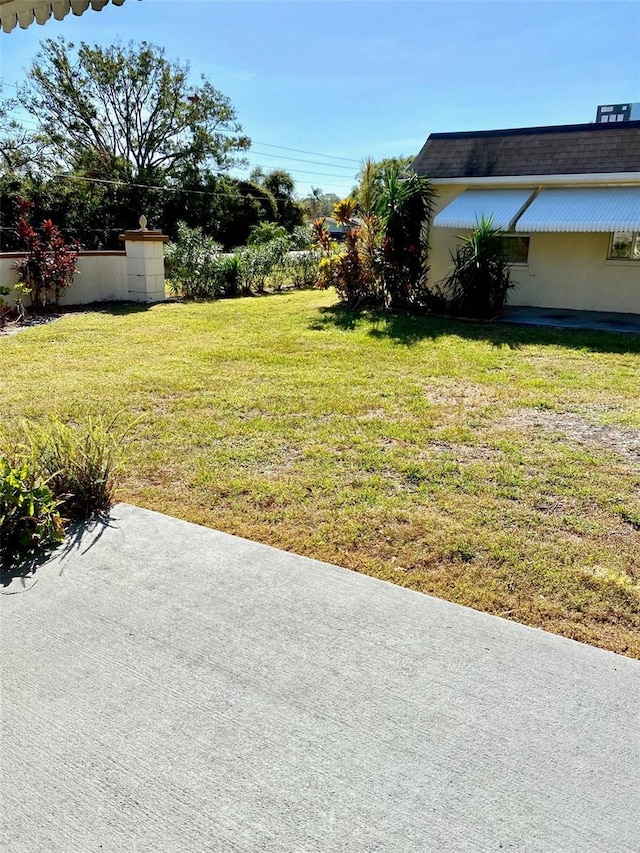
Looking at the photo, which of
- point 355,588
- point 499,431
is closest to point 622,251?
point 499,431

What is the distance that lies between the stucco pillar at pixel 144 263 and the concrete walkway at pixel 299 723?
1405 cm

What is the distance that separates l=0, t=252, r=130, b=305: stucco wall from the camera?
1579 cm

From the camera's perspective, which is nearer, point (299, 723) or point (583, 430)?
point (299, 723)

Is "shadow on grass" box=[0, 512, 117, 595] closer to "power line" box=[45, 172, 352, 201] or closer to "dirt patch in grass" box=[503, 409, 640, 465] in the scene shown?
"dirt patch in grass" box=[503, 409, 640, 465]

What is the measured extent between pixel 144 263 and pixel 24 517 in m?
13.6

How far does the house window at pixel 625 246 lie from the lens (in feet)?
48.9

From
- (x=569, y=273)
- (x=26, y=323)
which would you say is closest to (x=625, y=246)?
(x=569, y=273)

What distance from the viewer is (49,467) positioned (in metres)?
4.63

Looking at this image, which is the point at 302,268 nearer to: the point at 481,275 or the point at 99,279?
the point at 99,279

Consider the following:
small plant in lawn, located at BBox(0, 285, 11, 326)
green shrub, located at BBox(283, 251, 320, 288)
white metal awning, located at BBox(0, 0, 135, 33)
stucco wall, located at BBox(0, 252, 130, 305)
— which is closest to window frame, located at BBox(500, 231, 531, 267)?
green shrub, located at BBox(283, 251, 320, 288)

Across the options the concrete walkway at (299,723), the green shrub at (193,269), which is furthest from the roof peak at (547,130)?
the concrete walkway at (299,723)

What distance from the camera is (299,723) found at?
→ 2.56 meters

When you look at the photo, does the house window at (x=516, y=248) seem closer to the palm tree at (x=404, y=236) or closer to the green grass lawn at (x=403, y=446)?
the palm tree at (x=404, y=236)

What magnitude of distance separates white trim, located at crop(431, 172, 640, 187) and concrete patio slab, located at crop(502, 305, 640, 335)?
3.18 meters
